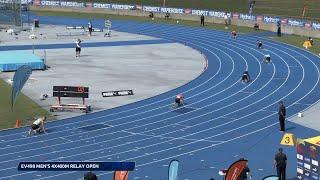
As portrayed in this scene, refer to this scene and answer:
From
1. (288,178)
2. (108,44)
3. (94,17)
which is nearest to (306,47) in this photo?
(108,44)

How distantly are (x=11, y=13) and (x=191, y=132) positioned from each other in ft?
159

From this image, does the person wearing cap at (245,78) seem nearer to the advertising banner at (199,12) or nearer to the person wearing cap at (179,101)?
the person wearing cap at (179,101)

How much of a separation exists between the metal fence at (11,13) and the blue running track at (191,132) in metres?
34.0

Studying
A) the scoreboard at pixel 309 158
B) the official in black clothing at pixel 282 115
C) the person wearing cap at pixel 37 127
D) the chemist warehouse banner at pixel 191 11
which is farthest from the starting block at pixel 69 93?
the chemist warehouse banner at pixel 191 11

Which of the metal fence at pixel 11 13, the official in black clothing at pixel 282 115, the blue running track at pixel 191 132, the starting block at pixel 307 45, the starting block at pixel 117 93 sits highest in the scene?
the metal fence at pixel 11 13

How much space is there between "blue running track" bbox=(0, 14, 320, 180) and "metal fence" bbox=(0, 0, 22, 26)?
33958 mm

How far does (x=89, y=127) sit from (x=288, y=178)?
9.11 metres

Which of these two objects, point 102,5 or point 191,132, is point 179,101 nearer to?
point 191,132

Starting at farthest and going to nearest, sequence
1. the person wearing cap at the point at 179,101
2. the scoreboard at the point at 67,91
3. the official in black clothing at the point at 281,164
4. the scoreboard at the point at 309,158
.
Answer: the person wearing cap at the point at 179,101
the scoreboard at the point at 67,91
the official in black clothing at the point at 281,164
the scoreboard at the point at 309,158

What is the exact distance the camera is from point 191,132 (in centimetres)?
2364

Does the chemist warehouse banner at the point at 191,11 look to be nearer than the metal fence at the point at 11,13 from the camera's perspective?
Yes

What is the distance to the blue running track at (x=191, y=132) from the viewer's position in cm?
1972

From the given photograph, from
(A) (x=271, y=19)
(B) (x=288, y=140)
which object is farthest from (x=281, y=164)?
(A) (x=271, y=19)

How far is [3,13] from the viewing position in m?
69.6
